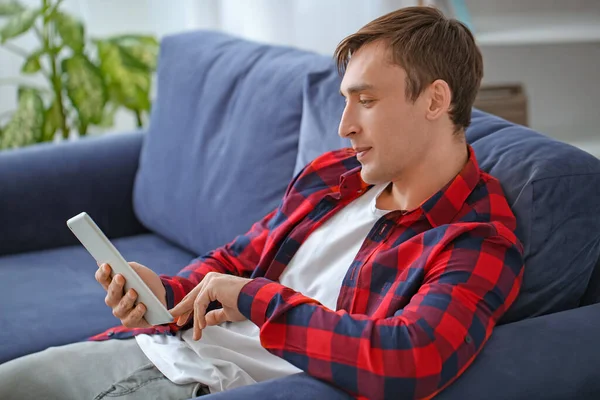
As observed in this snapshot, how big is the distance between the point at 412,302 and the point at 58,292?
1081mm

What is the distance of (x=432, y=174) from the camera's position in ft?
4.55

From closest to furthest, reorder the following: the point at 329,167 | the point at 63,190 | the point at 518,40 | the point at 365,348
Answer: the point at 365,348, the point at 329,167, the point at 518,40, the point at 63,190

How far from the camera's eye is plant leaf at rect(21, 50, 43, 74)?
10.2ft

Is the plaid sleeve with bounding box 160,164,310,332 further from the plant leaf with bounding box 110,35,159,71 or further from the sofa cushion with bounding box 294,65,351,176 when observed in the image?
the plant leaf with bounding box 110,35,159,71

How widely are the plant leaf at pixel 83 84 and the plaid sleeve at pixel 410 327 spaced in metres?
2.00

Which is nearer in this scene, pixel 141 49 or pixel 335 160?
pixel 335 160

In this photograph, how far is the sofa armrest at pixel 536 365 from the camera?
1144 mm

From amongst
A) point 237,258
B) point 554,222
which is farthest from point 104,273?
point 554,222

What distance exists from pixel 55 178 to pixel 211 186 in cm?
54

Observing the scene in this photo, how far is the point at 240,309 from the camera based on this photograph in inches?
49.3

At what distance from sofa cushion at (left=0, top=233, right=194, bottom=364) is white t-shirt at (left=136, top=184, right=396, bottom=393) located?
1.25 feet

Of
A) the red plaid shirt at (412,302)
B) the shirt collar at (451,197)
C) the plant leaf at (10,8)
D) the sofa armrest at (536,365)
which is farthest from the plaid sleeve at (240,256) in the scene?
the plant leaf at (10,8)

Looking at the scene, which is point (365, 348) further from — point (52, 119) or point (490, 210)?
point (52, 119)

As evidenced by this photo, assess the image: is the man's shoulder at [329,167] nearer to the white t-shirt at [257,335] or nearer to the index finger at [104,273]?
the white t-shirt at [257,335]
